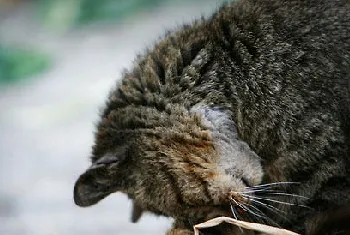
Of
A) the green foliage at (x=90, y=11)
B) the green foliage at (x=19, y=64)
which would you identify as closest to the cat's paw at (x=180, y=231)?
the green foliage at (x=19, y=64)

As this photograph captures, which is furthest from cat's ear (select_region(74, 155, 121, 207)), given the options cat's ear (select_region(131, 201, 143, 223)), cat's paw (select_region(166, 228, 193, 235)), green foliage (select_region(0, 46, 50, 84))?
green foliage (select_region(0, 46, 50, 84))

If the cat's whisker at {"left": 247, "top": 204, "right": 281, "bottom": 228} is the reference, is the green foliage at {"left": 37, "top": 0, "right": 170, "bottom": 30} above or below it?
above

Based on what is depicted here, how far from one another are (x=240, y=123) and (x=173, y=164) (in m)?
0.36

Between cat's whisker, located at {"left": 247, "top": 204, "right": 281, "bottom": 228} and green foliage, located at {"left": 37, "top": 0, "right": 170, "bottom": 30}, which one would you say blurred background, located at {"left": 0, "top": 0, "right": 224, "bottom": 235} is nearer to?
green foliage, located at {"left": 37, "top": 0, "right": 170, "bottom": 30}

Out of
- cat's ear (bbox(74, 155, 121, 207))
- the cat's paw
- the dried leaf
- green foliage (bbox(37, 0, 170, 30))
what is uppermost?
green foliage (bbox(37, 0, 170, 30))

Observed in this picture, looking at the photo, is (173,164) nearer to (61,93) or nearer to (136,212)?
(136,212)

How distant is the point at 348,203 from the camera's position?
322 centimetres

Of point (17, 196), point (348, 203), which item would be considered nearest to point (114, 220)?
point (17, 196)

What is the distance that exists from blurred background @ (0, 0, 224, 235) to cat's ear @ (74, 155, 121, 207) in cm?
40

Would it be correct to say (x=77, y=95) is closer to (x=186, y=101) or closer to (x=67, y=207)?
(x=67, y=207)

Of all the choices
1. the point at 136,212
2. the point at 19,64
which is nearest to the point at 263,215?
the point at 136,212

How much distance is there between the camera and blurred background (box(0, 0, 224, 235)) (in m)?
5.02

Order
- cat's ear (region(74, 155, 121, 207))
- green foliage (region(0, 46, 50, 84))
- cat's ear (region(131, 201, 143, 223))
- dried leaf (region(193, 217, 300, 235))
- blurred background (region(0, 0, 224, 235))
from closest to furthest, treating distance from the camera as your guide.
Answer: dried leaf (region(193, 217, 300, 235))
cat's ear (region(74, 155, 121, 207))
cat's ear (region(131, 201, 143, 223))
blurred background (region(0, 0, 224, 235))
green foliage (region(0, 46, 50, 84))

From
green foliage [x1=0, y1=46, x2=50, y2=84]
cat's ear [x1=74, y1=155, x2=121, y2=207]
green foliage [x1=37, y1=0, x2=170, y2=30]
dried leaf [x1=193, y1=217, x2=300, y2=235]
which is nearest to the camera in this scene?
dried leaf [x1=193, y1=217, x2=300, y2=235]
